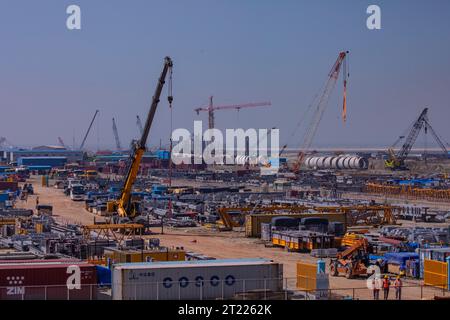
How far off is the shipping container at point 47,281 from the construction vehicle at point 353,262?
7813mm

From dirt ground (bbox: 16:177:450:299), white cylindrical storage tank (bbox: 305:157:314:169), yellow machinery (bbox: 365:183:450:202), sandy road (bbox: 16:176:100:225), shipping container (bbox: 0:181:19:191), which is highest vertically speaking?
white cylindrical storage tank (bbox: 305:157:314:169)

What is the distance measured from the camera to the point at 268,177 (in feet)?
241

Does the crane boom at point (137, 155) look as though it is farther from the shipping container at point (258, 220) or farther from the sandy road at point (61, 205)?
the shipping container at point (258, 220)

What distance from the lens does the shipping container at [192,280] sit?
583 inches

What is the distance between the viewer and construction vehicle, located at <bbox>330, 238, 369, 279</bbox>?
2070cm

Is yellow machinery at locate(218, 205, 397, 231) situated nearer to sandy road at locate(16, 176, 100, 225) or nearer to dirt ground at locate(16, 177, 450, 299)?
dirt ground at locate(16, 177, 450, 299)

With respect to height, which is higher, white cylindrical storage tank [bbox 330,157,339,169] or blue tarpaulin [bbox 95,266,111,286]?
white cylindrical storage tank [bbox 330,157,339,169]

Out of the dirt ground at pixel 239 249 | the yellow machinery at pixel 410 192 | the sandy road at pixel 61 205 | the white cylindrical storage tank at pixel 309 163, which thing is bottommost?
the dirt ground at pixel 239 249

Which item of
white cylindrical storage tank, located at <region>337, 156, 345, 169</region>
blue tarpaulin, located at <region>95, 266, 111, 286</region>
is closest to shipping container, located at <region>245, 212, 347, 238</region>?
blue tarpaulin, located at <region>95, 266, 111, 286</region>

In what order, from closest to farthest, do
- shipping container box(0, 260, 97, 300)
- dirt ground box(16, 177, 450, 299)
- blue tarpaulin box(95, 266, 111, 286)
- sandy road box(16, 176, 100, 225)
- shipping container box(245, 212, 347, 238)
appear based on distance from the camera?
shipping container box(0, 260, 97, 300) < blue tarpaulin box(95, 266, 111, 286) < dirt ground box(16, 177, 450, 299) < shipping container box(245, 212, 347, 238) < sandy road box(16, 176, 100, 225)

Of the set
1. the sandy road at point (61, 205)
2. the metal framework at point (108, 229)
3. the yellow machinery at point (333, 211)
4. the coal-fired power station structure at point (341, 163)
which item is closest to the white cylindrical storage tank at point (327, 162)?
the coal-fired power station structure at point (341, 163)

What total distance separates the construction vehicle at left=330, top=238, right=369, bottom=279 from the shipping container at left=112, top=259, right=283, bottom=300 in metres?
5.47

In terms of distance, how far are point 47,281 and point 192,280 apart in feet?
9.42
